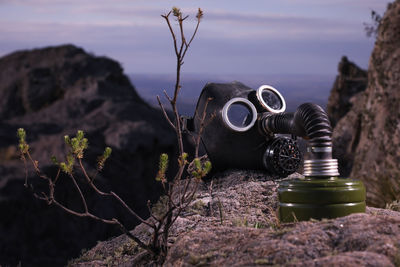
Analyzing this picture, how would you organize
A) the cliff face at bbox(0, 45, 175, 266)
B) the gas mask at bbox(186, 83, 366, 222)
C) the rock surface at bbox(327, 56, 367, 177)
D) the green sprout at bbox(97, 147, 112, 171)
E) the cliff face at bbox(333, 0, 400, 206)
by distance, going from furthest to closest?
the rock surface at bbox(327, 56, 367, 177)
the cliff face at bbox(0, 45, 175, 266)
the cliff face at bbox(333, 0, 400, 206)
the gas mask at bbox(186, 83, 366, 222)
the green sprout at bbox(97, 147, 112, 171)

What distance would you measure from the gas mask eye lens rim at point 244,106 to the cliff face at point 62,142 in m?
4.41

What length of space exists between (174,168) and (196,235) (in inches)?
281

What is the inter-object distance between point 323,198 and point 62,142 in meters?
6.87

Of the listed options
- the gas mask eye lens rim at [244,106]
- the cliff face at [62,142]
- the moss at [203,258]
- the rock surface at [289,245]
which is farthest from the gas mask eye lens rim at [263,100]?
the cliff face at [62,142]

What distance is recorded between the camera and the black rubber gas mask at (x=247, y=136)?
4.97m

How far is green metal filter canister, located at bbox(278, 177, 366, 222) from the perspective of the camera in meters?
3.26

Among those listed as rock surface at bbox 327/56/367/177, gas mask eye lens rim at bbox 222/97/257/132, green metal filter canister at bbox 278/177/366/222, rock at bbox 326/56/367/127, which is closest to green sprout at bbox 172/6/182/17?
green metal filter canister at bbox 278/177/366/222

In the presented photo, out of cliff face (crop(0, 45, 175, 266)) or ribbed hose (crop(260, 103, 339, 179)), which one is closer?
ribbed hose (crop(260, 103, 339, 179))

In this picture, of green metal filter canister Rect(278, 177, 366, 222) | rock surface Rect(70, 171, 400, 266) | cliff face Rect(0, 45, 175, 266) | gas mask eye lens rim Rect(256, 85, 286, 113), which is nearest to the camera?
rock surface Rect(70, 171, 400, 266)

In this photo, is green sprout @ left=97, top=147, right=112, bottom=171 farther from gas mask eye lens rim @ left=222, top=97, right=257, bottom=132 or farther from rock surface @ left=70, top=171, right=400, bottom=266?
gas mask eye lens rim @ left=222, top=97, right=257, bottom=132

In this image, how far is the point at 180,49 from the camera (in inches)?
133

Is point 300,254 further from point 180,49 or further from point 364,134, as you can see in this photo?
point 364,134

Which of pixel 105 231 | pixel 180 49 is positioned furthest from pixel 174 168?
pixel 180 49

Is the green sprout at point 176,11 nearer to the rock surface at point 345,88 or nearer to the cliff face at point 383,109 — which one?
the cliff face at point 383,109
